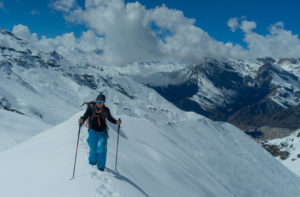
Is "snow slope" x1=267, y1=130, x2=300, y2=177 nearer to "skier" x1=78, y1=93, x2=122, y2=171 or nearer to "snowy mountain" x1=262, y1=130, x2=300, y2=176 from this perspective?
"snowy mountain" x1=262, y1=130, x2=300, y2=176

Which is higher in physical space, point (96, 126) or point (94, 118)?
point (94, 118)

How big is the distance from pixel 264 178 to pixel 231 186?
359 inches

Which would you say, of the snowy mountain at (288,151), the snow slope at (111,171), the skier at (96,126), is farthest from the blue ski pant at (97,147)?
the snowy mountain at (288,151)

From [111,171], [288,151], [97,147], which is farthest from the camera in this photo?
[288,151]

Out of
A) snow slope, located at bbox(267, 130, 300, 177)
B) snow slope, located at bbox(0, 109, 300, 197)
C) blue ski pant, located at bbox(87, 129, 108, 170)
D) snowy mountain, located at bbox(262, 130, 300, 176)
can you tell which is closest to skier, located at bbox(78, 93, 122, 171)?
blue ski pant, located at bbox(87, 129, 108, 170)

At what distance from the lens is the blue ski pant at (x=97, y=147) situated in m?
9.84

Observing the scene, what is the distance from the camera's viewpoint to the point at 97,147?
10.2 meters

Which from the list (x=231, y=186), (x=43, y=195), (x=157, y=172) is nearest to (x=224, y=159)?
(x=231, y=186)

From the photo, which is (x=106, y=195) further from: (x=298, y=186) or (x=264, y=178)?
(x=298, y=186)

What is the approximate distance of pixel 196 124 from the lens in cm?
4006

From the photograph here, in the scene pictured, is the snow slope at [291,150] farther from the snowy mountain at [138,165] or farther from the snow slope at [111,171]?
the snow slope at [111,171]

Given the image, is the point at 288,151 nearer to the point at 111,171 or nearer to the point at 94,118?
the point at 111,171

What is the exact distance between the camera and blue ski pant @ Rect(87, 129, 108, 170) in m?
9.84

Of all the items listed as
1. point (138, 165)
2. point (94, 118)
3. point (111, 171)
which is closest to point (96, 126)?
point (94, 118)
